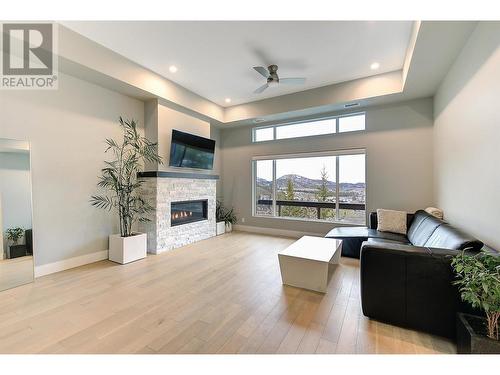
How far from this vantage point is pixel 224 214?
647cm

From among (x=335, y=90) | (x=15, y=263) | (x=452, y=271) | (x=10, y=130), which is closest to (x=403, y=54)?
(x=335, y=90)

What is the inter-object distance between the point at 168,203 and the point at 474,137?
4804mm

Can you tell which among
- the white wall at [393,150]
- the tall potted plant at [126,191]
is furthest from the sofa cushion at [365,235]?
the tall potted plant at [126,191]

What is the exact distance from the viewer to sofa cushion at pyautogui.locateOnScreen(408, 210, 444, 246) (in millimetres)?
2859

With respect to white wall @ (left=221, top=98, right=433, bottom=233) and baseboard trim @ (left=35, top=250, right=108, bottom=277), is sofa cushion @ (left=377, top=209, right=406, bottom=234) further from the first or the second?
baseboard trim @ (left=35, top=250, right=108, bottom=277)

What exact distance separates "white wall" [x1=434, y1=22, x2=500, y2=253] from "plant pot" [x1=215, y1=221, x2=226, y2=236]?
4.69m

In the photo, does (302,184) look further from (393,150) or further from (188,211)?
(188,211)

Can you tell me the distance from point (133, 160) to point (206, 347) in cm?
343

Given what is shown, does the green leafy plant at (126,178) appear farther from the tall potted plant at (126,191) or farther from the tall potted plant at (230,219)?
the tall potted plant at (230,219)

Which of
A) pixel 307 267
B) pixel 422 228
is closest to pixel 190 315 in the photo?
pixel 307 267

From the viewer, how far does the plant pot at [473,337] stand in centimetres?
140

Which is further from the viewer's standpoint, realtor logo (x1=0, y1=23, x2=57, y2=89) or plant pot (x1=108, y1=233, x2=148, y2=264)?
plant pot (x1=108, y1=233, x2=148, y2=264)

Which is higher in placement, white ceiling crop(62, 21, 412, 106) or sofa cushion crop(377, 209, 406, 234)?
white ceiling crop(62, 21, 412, 106)

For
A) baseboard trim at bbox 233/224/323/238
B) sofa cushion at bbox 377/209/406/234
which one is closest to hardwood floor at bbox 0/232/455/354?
sofa cushion at bbox 377/209/406/234
